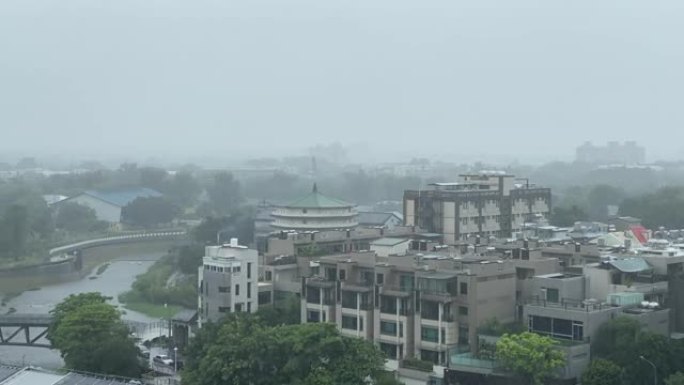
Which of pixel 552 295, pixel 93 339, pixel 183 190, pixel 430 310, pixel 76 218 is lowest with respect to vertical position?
pixel 76 218

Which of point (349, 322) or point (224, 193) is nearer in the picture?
point (349, 322)

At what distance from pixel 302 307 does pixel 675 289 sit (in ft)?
11.2

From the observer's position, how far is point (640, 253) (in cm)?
1106

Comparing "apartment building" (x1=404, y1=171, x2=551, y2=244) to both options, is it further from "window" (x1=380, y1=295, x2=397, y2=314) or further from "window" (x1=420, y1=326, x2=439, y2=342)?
"window" (x1=420, y1=326, x2=439, y2=342)

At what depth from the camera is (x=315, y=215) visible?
1833cm

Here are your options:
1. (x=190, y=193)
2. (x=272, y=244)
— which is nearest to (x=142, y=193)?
(x=190, y=193)

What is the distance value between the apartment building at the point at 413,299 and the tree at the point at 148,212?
19002 mm

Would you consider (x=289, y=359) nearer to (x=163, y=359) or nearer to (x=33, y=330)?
(x=163, y=359)

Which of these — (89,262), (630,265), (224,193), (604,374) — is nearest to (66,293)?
(89,262)

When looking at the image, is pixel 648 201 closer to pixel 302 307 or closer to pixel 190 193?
pixel 302 307

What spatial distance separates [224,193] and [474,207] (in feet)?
67.5

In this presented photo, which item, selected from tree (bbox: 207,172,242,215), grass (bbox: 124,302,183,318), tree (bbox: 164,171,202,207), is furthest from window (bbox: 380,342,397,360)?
tree (bbox: 164,171,202,207)

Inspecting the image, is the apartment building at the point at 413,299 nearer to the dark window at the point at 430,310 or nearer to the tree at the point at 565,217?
the dark window at the point at 430,310

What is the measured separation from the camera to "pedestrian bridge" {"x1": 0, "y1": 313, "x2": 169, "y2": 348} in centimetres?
1242
